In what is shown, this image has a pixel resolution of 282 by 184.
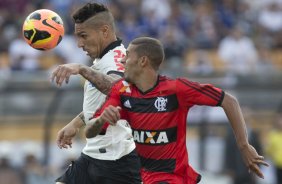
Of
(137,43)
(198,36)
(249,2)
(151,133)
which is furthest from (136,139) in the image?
(249,2)

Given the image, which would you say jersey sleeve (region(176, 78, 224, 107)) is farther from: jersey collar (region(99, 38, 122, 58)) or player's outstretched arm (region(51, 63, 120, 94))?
jersey collar (region(99, 38, 122, 58))

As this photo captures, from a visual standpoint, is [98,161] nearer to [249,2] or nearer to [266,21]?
[266,21]

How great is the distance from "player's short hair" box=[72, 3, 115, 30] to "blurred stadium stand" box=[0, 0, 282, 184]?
3.98 meters

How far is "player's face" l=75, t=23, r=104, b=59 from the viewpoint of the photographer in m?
8.41

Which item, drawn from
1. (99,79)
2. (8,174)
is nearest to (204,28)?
(8,174)

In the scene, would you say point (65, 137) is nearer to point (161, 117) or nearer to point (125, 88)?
point (125, 88)

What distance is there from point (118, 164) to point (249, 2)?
14.4 m

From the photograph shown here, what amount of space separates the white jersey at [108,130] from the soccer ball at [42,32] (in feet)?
1.51

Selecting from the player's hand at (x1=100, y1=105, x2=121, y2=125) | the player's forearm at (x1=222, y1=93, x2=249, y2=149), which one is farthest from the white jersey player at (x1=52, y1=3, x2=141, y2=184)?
the player's hand at (x1=100, y1=105, x2=121, y2=125)

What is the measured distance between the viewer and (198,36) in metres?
19.7

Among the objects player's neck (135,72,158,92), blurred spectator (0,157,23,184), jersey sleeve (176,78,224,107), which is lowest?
blurred spectator (0,157,23,184)

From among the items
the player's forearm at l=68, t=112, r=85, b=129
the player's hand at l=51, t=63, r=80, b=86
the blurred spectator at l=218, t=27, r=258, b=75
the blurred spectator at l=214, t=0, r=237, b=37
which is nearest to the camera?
the player's hand at l=51, t=63, r=80, b=86

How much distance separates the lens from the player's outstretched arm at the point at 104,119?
23.2 feet

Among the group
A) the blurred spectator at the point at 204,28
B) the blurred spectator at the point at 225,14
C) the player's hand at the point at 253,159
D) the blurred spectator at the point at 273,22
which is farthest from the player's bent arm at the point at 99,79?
the blurred spectator at the point at 273,22
